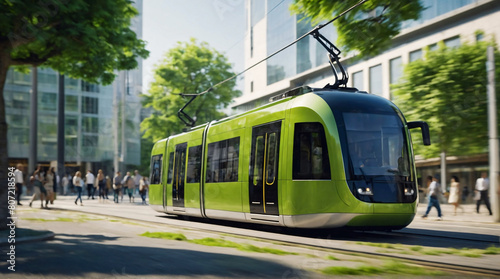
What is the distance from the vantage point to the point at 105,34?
1165 cm

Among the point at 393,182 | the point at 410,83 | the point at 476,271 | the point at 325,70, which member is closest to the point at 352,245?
the point at 393,182

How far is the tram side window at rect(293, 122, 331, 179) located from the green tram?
0.06ft

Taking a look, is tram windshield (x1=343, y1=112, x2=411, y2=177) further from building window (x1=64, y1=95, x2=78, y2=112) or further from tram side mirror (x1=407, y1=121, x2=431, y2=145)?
building window (x1=64, y1=95, x2=78, y2=112)

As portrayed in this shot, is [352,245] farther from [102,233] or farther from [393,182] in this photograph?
[102,233]

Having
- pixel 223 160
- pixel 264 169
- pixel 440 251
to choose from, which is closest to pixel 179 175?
pixel 223 160

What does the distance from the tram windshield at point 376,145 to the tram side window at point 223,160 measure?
11.6ft

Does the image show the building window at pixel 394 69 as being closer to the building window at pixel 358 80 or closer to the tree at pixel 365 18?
the building window at pixel 358 80

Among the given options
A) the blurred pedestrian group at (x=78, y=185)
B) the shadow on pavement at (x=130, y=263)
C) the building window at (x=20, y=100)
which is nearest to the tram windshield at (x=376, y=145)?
the shadow on pavement at (x=130, y=263)

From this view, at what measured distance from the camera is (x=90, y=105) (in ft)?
203

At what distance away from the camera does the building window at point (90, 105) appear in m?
61.3

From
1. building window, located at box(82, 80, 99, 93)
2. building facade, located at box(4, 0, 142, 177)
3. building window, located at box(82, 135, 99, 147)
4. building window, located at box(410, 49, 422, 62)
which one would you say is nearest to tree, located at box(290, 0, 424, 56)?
building window, located at box(410, 49, 422, 62)

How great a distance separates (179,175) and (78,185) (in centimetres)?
1142

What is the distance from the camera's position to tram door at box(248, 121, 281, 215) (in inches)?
439

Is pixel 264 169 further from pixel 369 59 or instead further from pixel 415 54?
pixel 415 54
